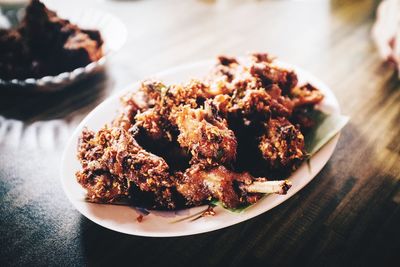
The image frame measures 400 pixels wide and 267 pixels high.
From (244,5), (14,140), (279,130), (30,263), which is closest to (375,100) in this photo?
(279,130)

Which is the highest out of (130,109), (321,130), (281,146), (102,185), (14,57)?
(321,130)

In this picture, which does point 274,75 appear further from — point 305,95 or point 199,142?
point 199,142

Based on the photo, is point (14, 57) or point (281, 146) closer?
point (281, 146)

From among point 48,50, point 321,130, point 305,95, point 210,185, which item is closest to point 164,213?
point 210,185

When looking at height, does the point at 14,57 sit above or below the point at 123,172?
below

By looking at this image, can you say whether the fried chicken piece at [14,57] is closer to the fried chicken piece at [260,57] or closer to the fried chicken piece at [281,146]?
the fried chicken piece at [260,57]

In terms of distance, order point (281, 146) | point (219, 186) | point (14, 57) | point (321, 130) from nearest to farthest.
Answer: point (219, 186) < point (281, 146) < point (321, 130) < point (14, 57)

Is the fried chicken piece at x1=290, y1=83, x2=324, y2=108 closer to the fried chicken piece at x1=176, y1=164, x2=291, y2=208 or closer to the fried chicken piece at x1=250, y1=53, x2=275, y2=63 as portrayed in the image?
the fried chicken piece at x1=250, y1=53, x2=275, y2=63

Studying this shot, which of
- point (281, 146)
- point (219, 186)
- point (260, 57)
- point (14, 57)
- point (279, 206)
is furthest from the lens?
point (14, 57)
